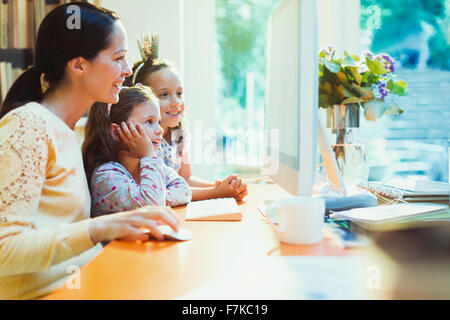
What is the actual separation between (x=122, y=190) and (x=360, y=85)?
3.09 ft

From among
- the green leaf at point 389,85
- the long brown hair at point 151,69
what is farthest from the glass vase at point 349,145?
the long brown hair at point 151,69

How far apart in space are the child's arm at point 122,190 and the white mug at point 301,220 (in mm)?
349

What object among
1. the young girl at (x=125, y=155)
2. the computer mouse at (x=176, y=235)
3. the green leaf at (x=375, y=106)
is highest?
the green leaf at (x=375, y=106)

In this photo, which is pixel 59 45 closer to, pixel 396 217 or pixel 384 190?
pixel 396 217

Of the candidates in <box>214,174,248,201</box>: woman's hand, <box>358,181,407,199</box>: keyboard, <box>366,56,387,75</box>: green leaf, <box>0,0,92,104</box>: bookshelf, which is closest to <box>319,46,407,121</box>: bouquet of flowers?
<box>366,56,387,75</box>: green leaf

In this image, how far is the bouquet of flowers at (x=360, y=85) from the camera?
1488 millimetres

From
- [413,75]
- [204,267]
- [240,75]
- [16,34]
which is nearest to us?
[204,267]

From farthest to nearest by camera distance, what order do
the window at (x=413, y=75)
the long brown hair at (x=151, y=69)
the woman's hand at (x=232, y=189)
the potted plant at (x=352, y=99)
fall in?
the window at (x=413, y=75)
the long brown hair at (x=151, y=69)
the potted plant at (x=352, y=99)
the woman's hand at (x=232, y=189)

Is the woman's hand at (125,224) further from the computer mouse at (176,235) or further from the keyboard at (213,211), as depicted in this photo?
the keyboard at (213,211)

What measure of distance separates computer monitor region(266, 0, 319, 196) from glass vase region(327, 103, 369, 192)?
372 millimetres

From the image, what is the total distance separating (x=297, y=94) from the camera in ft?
3.19

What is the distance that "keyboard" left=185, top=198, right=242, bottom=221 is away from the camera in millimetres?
1060

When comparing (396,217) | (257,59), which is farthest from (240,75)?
(396,217)

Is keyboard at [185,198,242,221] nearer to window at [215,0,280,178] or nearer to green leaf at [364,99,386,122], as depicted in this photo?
green leaf at [364,99,386,122]
